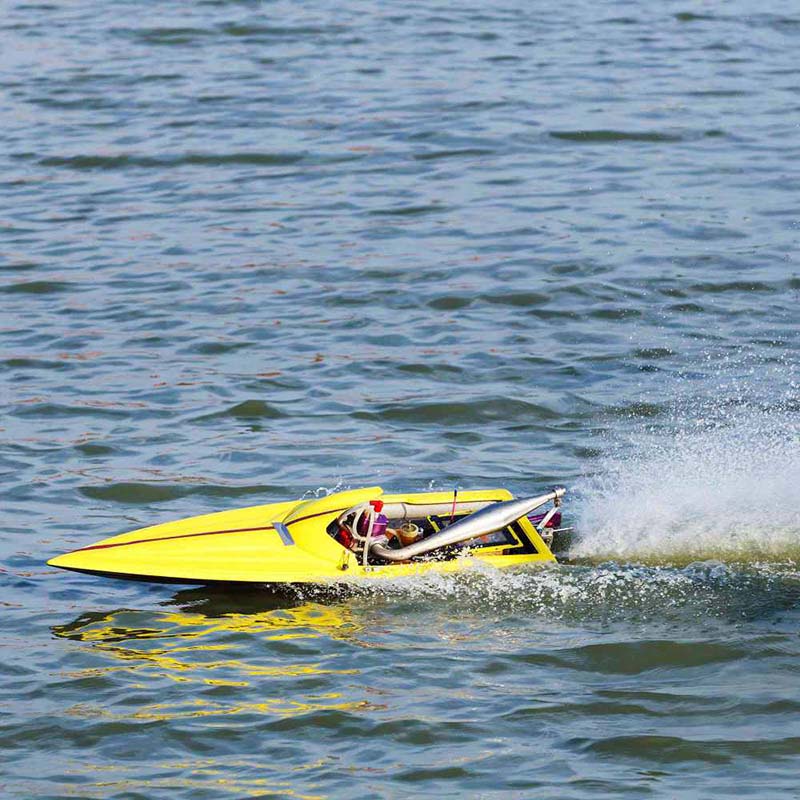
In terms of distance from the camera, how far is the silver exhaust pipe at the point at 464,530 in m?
13.6

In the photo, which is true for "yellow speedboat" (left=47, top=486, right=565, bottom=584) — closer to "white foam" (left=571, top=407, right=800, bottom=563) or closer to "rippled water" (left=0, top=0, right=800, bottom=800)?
"rippled water" (left=0, top=0, right=800, bottom=800)

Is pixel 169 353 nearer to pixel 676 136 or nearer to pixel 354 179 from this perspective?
pixel 354 179

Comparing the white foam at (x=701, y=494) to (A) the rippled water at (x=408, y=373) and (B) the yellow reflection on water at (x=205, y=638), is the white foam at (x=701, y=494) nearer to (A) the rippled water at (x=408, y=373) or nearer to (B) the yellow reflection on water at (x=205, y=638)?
(A) the rippled water at (x=408, y=373)

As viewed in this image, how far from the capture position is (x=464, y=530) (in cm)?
1366

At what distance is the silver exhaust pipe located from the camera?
13617mm

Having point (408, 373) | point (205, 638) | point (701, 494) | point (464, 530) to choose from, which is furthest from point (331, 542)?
point (408, 373)

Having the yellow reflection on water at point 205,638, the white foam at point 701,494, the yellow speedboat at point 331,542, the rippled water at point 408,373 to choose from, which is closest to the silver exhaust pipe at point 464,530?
the yellow speedboat at point 331,542

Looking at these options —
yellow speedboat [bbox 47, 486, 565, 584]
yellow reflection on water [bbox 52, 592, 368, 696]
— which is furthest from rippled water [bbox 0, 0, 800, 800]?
yellow speedboat [bbox 47, 486, 565, 584]

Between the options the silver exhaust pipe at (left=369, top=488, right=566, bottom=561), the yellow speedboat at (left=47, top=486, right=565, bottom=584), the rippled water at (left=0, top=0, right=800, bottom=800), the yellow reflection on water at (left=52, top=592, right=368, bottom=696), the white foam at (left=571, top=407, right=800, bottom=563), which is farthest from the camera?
the white foam at (left=571, top=407, right=800, bottom=563)

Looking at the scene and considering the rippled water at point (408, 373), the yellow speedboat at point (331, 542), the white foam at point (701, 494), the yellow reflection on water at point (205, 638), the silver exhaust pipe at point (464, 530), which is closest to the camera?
the rippled water at point (408, 373)

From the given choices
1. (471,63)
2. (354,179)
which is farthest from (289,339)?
(471,63)

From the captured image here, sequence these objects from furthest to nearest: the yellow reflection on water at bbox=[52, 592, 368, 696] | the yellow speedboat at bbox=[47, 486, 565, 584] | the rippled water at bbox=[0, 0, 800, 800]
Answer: the yellow speedboat at bbox=[47, 486, 565, 584] → the yellow reflection on water at bbox=[52, 592, 368, 696] → the rippled water at bbox=[0, 0, 800, 800]

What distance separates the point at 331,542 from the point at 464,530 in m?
1.09

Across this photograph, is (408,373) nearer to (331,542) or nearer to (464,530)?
(464,530)
